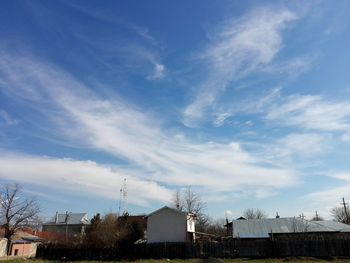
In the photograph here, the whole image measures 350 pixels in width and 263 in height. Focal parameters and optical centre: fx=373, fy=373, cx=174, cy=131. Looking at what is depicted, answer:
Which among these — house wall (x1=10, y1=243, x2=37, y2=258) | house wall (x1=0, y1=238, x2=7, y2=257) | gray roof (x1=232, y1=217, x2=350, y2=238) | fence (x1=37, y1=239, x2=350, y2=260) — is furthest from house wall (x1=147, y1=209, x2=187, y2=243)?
house wall (x1=0, y1=238, x2=7, y2=257)

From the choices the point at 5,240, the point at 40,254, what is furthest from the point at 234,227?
the point at 5,240


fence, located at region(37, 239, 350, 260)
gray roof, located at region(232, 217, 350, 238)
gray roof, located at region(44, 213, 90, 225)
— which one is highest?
gray roof, located at region(44, 213, 90, 225)

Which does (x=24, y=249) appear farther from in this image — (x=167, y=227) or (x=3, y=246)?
(x=167, y=227)

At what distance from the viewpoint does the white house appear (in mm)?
54550

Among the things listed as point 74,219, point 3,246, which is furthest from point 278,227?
point 74,219

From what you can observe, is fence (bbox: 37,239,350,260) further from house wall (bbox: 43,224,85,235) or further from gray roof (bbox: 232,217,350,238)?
house wall (bbox: 43,224,85,235)

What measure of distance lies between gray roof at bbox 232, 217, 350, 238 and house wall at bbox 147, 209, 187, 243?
7687mm

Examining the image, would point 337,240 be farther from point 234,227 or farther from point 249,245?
point 234,227

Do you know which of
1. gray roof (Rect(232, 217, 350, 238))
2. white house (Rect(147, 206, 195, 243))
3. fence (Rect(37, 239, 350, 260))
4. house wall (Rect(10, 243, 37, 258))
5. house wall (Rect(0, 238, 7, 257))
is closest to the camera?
fence (Rect(37, 239, 350, 260))

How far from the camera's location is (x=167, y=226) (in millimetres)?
55188

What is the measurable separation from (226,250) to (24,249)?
42630mm

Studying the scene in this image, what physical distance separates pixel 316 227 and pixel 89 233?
33.8 meters

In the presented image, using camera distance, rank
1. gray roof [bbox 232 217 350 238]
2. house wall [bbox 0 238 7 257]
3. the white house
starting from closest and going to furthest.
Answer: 1. gray roof [bbox 232 217 350 238]
2. the white house
3. house wall [bbox 0 238 7 257]

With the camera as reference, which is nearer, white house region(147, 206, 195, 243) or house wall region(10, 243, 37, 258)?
white house region(147, 206, 195, 243)
